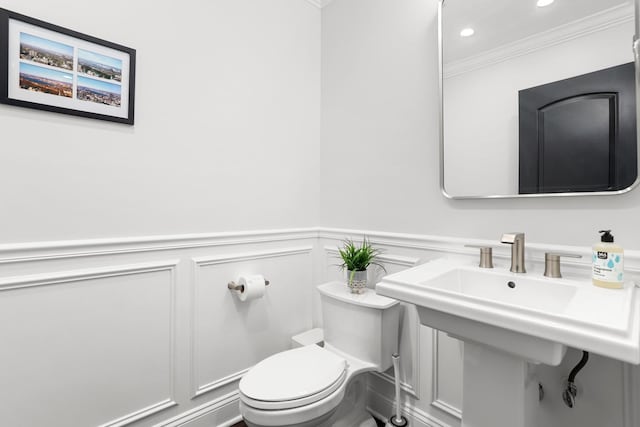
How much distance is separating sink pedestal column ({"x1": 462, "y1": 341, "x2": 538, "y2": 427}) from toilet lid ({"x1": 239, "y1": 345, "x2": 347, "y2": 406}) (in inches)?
19.6

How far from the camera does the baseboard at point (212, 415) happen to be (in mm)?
1448

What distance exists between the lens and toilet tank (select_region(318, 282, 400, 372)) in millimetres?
1446

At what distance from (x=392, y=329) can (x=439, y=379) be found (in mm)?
295

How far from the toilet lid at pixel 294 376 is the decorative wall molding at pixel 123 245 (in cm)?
62

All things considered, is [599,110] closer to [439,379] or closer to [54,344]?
[439,379]

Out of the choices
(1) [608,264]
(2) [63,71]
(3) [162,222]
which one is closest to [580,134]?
(1) [608,264]

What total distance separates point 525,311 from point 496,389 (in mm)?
381

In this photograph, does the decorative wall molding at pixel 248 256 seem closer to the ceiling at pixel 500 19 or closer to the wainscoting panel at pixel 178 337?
the wainscoting panel at pixel 178 337

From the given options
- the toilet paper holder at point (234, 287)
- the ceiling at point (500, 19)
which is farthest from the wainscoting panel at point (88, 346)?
the ceiling at point (500, 19)

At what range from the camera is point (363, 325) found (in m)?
1.48

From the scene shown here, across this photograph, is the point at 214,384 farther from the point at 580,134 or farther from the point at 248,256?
the point at 580,134

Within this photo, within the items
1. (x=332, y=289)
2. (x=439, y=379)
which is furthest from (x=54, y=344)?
(x=439, y=379)

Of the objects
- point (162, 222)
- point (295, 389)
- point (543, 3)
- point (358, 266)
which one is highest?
point (543, 3)

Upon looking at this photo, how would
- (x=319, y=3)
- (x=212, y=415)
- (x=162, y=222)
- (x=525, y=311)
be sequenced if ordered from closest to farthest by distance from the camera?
(x=525, y=311)
(x=162, y=222)
(x=212, y=415)
(x=319, y=3)
